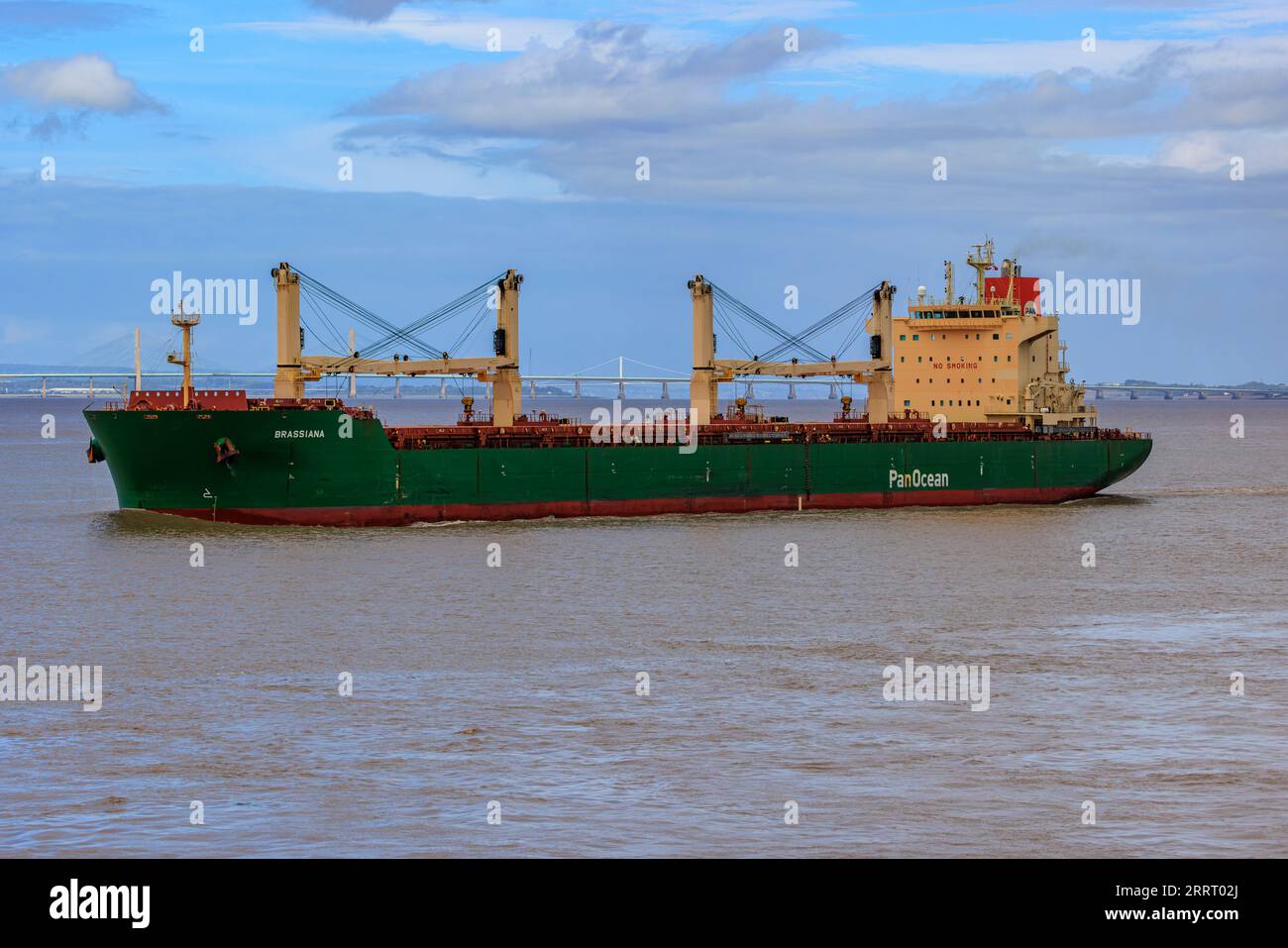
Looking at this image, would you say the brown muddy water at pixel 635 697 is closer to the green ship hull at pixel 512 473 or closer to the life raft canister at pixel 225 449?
the green ship hull at pixel 512 473

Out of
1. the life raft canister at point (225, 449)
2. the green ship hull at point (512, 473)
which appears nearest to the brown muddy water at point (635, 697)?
the green ship hull at point (512, 473)

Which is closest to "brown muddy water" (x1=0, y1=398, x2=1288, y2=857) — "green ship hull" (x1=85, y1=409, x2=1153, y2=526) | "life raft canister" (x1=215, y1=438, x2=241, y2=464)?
"green ship hull" (x1=85, y1=409, x2=1153, y2=526)

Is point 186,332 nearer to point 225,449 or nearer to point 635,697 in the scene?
point 225,449

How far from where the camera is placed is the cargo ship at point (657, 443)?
41719mm

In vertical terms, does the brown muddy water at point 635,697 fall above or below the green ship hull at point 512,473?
below

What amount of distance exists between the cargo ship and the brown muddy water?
5.69 feet

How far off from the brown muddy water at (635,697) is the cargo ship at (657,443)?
1735 mm

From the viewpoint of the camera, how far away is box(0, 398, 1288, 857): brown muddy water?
616 inches

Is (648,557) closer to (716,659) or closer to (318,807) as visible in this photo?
(716,659)

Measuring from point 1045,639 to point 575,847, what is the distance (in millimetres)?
13868

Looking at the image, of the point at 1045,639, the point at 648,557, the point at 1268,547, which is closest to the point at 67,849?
the point at 1045,639

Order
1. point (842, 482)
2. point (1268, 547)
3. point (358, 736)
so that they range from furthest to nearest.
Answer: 1. point (842, 482)
2. point (1268, 547)
3. point (358, 736)

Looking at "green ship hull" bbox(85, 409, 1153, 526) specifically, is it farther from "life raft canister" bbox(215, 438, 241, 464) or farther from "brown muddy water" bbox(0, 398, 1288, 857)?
"brown muddy water" bbox(0, 398, 1288, 857)
